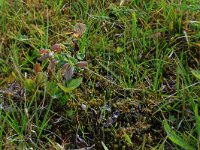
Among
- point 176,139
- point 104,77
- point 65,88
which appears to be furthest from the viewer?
point 104,77

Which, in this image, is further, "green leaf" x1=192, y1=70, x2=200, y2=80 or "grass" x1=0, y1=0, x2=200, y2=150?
"green leaf" x1=192, y1=70, x2=200, y2=80

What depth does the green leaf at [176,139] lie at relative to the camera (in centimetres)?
145

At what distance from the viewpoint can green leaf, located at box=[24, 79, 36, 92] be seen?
161cm

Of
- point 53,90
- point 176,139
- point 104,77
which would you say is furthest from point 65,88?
point 176,139

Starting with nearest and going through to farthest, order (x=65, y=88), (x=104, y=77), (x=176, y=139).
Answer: (x=176, y=139), (x=65, y=88), (x=104, y=77)

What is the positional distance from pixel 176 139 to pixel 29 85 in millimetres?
598

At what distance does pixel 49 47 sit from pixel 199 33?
0.67 m

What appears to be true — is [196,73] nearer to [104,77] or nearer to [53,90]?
[104,77]

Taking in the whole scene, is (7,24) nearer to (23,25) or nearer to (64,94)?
(23,25)

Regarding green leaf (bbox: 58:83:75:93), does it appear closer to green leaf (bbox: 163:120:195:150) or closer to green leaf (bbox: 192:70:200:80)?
green leaf (bbox: 163:120:195:150)

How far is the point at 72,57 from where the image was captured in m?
1.72

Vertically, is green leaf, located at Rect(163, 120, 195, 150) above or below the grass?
below

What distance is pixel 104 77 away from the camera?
5.71 feet

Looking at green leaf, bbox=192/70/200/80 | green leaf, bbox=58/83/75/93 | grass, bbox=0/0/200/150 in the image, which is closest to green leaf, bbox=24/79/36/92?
grass, bbox=0/0/200/150
